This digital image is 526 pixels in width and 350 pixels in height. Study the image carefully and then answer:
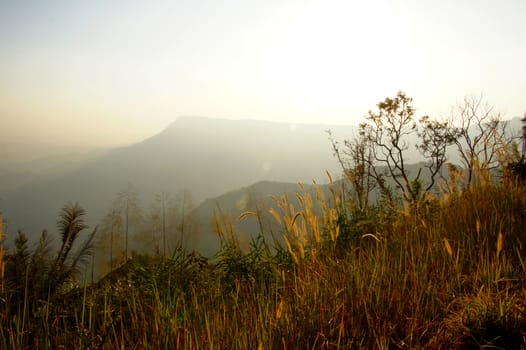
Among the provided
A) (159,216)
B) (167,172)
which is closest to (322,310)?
(159,216)

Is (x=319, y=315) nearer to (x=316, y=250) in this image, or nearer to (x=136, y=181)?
(x=316, y=250)

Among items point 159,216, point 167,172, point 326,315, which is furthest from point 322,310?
point 167,172

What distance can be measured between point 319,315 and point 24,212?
15723cm

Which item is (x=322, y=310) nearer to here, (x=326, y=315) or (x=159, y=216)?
(x=326, y=315)

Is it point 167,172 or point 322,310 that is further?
point 167,172

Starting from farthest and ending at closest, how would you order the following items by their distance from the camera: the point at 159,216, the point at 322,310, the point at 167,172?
the point at 167,172
the point at 159,216
the point at 322,310

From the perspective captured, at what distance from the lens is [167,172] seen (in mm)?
164250

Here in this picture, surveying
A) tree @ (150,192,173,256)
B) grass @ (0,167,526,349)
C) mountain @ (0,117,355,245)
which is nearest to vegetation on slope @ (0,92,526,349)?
grass @ (0,167,526,349)

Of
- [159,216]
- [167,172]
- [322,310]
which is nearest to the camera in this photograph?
[322,310]

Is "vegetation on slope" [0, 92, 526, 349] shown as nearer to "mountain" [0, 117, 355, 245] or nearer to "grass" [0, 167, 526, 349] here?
"grass" [0, 167, 526, 349]

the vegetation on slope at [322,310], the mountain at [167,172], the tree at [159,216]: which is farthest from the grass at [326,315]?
the mountain at [167,172]

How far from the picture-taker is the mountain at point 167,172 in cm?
13338

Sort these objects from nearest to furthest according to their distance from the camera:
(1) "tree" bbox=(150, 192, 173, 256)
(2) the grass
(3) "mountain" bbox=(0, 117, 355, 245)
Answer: (2) the grass
(1) "tree" bbox=(150, 192, 173, 256)
(3) "mountain" bbox=(0, 117, 355, 245)

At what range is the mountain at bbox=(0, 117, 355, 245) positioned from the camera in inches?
5251
